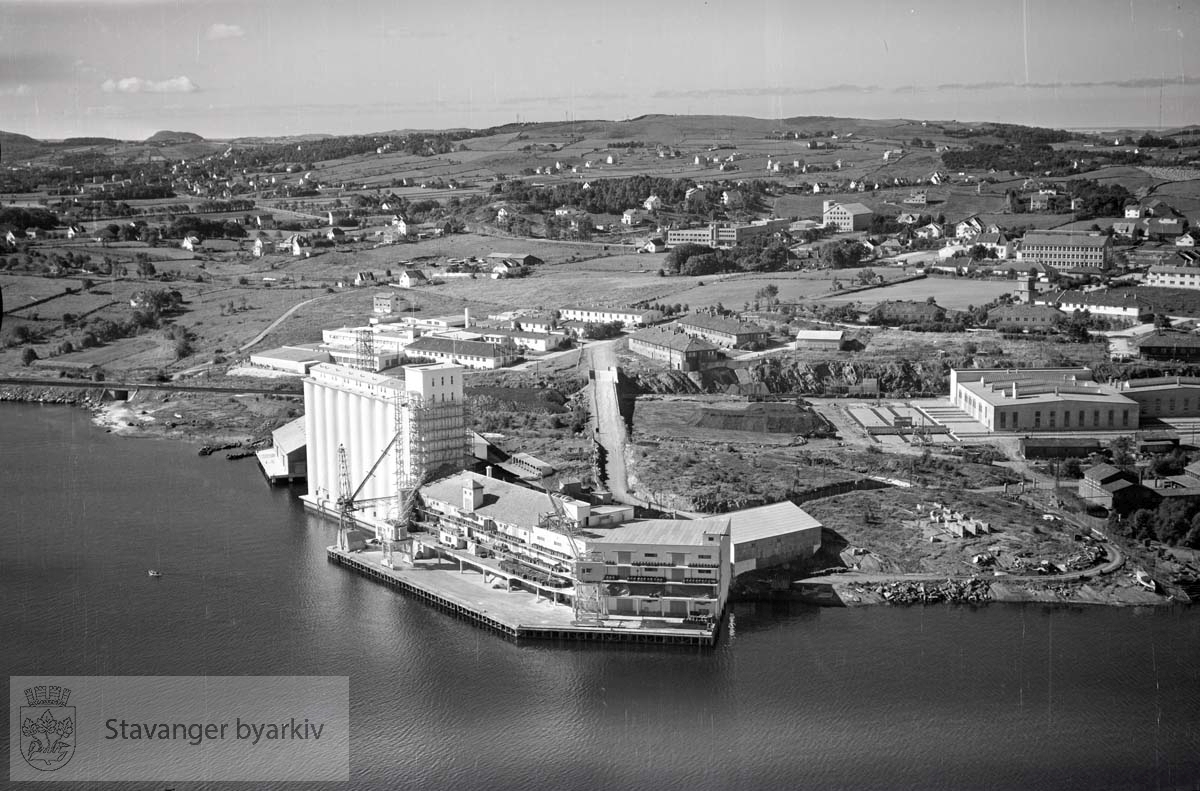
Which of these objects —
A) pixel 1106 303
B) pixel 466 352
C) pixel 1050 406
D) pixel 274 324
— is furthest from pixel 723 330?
pixel 274 324

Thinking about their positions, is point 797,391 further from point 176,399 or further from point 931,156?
point 931,156

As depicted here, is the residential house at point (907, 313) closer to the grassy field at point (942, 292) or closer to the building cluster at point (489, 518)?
the grassy field at point (942, 292)

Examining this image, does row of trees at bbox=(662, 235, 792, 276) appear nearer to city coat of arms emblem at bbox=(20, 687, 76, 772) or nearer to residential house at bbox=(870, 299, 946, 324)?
residential house at bbox=(870, 299, 946, 324)

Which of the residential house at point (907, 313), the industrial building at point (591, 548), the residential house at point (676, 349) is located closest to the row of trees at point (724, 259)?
the residential house at point (907, 313)

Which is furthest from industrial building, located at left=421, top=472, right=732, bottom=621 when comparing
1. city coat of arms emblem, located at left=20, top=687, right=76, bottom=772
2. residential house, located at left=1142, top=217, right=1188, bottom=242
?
residential house, located at left=1142, top=217, right=1188, bottom=242

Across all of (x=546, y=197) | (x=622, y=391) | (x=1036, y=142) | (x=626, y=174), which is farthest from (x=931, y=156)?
(x=622, y=391)

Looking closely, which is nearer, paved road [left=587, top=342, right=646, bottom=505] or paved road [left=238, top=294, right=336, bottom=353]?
paved road [left=587, top=342, right=646, bottom=505]
